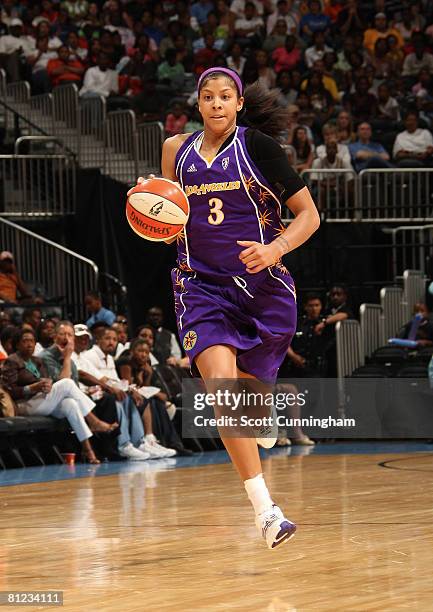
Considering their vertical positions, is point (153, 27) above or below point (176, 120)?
above

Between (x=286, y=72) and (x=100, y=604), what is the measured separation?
→ 1577 cm

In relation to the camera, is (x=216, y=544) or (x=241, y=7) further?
(x=241, y=7)

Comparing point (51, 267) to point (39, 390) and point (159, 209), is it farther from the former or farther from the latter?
point (159, 209)

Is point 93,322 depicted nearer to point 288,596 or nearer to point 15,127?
point 15,127

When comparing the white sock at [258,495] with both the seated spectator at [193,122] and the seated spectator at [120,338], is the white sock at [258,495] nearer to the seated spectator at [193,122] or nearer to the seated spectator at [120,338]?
the seated spectator at [120,338]

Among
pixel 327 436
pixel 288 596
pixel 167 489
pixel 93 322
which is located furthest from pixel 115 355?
pixel 288 596

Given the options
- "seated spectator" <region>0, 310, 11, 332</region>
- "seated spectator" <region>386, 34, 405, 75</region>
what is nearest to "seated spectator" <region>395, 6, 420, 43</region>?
"seated spectator" <region>386, 34, 405, 75</region>

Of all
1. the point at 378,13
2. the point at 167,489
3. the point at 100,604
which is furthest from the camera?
the point at 378,13

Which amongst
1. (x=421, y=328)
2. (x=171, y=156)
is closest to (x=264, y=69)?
(x=421, y=328)

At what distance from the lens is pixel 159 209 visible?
600 cm

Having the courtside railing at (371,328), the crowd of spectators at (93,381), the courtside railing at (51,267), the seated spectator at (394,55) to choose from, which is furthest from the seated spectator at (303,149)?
the crowd of spectators at (93,381)

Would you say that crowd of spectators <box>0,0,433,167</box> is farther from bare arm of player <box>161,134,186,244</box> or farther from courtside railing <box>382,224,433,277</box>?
bare arm of player <box>161,134,186,244</box>

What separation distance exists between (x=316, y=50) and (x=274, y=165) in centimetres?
1509

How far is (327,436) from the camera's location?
1558cm
